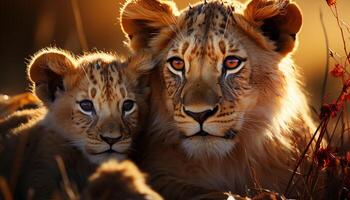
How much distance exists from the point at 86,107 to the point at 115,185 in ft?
6.07

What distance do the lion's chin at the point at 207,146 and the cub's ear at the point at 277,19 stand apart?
81 centimetres

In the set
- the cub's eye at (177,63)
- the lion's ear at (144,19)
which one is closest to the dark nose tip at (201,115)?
the cub's eye at (177,63)

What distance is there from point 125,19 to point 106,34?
23.7ft

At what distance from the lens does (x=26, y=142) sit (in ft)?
20.6

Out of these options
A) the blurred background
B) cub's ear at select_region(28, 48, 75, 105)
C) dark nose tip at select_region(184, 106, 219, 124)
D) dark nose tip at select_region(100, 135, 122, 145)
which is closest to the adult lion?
dark nose tip at select_region(184, 106, 219, 124)

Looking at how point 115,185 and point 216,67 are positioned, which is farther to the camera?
point 216,67

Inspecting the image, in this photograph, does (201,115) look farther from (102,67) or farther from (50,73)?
(50,73)

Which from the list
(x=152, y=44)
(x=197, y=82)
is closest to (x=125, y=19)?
(x=152, y=44)

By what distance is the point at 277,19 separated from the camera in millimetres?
6715

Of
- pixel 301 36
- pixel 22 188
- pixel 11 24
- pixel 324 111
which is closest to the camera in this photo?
pixel 324 111

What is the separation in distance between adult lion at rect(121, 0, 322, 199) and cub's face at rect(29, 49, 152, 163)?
0.77ft

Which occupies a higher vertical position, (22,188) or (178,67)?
(178,67)

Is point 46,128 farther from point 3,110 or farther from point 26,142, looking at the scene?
point 3,110

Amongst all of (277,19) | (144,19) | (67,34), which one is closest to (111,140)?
(144,19)
